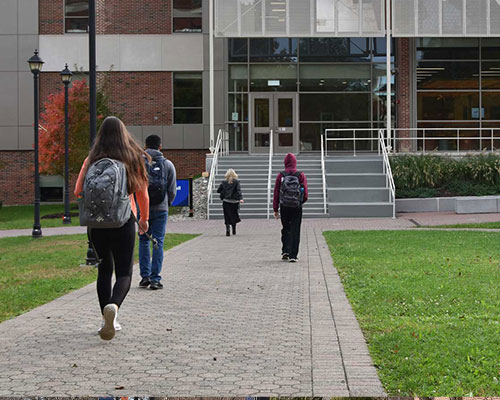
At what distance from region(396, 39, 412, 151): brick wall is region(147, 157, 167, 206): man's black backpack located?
25.3 m

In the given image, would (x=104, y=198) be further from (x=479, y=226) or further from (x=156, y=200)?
(x=479, y=226)

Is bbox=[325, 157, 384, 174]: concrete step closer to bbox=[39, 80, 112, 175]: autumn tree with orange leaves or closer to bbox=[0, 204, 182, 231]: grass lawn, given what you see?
bbox=[0, 204, 182, 231]: grass lawn

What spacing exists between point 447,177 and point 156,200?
19108mm

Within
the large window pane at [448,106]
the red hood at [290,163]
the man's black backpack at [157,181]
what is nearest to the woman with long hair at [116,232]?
the man's black backpack at [157,181]

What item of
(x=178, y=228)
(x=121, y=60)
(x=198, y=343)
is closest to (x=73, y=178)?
(x=121, y=60)

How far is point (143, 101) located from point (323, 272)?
25.3m

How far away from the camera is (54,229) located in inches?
909

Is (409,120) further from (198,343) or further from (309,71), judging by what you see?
(198,343)

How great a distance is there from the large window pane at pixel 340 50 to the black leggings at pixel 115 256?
27.9m

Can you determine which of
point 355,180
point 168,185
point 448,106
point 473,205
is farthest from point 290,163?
point 448,106

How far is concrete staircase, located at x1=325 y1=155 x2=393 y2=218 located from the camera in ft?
80.8

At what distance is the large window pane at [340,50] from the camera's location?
109 ft

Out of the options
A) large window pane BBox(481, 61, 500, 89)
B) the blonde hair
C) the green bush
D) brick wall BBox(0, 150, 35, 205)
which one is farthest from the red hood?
brick wall BBox(0, 150, 35, 205)

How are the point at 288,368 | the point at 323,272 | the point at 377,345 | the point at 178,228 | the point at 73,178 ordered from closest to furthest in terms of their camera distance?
the point at 288,368
the point at 377,345
the point at 323,272
the point at 178,228
the point at 73,178
